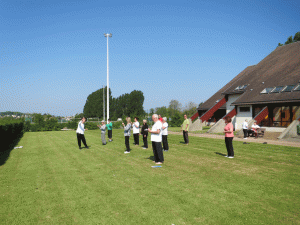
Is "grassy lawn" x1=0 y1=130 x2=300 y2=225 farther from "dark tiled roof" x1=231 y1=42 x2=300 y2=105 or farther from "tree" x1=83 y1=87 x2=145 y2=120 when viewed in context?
"tree" x1=83 y1=87 x2=145 y2=120

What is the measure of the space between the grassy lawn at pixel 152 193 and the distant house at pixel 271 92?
13.8 meters

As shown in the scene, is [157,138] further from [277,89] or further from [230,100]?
[230,100]

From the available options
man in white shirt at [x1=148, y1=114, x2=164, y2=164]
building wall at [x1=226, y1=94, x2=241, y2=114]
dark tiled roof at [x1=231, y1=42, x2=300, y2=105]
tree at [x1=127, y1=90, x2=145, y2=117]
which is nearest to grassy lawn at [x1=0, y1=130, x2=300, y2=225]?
man in white shirt at [x1=148, y1=114, x2=164, y2=164]

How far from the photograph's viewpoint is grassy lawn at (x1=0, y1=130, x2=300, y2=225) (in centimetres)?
423

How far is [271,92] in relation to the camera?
2194 cm

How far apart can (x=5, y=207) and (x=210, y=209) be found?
4505mm

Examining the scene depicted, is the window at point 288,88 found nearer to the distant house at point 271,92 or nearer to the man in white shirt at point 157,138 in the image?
the distant house at point 271,92

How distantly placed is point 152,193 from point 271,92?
2098 centimetres

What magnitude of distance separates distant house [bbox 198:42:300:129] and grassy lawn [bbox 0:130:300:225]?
45.1ft

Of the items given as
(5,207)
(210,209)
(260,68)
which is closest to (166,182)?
(210,209)

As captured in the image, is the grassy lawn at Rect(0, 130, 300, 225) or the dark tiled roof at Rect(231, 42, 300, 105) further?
the dark tiled roof at Rect(231, 42, 300, 105)

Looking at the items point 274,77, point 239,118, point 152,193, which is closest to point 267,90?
point 274,77

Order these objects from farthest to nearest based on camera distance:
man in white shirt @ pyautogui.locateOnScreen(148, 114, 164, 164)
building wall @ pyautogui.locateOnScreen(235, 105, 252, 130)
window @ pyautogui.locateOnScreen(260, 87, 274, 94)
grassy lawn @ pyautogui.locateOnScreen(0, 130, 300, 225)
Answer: building wall @ pyautogui.locateOnScreen(235, 105, 252, 130), window @ pyautogui.locateOnScreen(260, 87, 274, 94), man in white shirt @ pyautogui.locateOnScreen(148, 114, 164, 164), grassy lawn @ pyautogui.locateOnScreen(0, 130, 300, 225)

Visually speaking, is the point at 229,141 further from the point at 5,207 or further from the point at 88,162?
the point at 5,207
